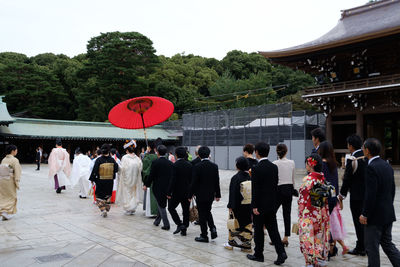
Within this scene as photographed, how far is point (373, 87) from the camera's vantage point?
17000 millimetres

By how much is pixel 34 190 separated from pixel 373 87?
15.2 metres

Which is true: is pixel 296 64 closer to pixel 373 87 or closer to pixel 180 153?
pixel 373 87

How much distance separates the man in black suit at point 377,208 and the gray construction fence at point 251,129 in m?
18.0

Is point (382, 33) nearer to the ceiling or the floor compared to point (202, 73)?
nearer to the floor

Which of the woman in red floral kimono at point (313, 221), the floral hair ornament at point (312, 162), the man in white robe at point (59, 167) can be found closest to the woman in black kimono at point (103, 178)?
the man in white robe at point (59, 167)

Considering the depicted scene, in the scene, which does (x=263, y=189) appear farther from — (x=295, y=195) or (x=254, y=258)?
(x=295, y=195)

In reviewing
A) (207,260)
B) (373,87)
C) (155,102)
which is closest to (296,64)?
(373,87)

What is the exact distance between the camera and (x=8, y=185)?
24.0 feet

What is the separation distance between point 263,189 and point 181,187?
189 centimetres

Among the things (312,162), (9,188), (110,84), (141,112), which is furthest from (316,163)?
(110,84)

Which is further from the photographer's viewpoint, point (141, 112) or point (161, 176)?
point (141, 112)

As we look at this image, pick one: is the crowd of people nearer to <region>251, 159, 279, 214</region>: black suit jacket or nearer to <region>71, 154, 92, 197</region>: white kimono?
<region>251, 159, 279, 214</region>: black suit jacket

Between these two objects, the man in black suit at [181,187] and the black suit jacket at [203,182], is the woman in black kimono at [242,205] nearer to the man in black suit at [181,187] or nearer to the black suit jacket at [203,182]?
the black suit jacket at [203,182]

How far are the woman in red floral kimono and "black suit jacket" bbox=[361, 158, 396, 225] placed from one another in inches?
21.6
